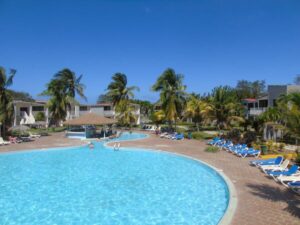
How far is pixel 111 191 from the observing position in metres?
12.4

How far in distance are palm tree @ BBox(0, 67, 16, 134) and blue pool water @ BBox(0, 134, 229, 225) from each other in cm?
1145

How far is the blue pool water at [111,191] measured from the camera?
9500 mm

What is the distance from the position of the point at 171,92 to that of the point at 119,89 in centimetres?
1431

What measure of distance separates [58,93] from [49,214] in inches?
1444

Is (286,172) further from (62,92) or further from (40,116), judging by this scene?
(40,116)

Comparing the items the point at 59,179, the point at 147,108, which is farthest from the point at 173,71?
the point at 147,108

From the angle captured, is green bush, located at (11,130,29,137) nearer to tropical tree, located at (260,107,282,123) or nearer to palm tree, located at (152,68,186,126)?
palm tree, located at (152,68,186,126)

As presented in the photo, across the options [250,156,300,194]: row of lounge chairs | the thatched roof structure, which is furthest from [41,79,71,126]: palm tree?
[250,156,300,194]: row of lounge chairs

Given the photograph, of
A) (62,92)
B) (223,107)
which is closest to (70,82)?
(62,92)

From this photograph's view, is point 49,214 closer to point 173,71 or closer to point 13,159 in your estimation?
point 13,159

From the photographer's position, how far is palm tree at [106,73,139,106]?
47.2 metres

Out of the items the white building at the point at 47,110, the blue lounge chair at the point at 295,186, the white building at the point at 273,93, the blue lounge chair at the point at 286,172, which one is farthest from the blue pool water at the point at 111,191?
the white building at the point at 47,110

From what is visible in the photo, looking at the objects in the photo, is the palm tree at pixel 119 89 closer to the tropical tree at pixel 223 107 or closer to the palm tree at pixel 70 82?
the palm tree at pixel 70 82

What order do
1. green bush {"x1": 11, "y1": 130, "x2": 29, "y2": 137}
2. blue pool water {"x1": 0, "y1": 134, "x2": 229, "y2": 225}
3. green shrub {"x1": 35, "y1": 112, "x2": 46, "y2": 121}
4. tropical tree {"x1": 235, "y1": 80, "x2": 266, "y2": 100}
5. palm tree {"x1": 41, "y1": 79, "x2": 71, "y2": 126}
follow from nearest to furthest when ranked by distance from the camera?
blue pool water {"x1": 0, "y1": 134, "x2": 229, "y2": 225}
green bush {"x1": 11, "y1": 130, "x2": 29, "y2": 137}
palm tree {"x1": 41, "y1": 79, "x2": 71, "y2": 126}
green shrub {"x1": 35, "y1": 112, "x2": 46, "y2": 121}
tropical tree {"x1": 235, "y1": 80, "x2": 266, "y2": 100}
